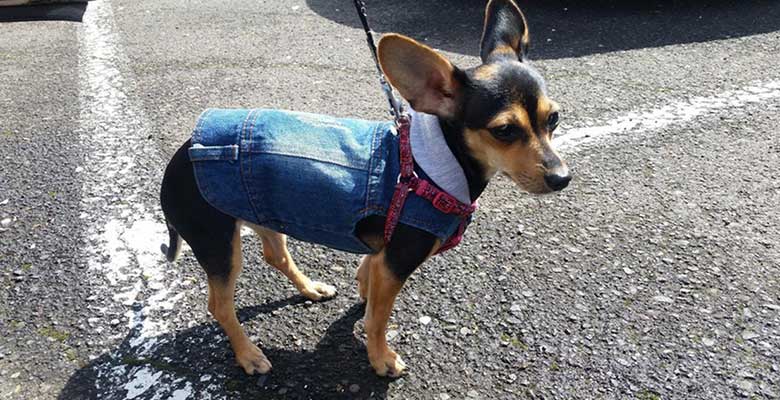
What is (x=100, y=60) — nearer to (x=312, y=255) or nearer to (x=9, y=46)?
(x=9, y=46)

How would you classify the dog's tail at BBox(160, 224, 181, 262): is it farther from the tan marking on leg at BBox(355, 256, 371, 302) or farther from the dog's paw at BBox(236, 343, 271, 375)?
the tan marking on leg at BBox(355, 256, 371, 302)

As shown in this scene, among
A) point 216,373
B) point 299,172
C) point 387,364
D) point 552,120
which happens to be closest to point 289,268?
point 216,373

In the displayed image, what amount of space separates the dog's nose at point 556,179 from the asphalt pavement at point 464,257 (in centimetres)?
96

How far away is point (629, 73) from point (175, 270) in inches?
171

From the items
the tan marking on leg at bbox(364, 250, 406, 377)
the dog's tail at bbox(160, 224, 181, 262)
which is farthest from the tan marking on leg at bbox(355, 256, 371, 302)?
the dog's tail at bbox(160, 224, 181, 262)

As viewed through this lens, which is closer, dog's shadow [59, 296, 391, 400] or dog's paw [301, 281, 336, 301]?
dog's shadow [59, 296, 391, 400]

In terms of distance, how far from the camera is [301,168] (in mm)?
2449

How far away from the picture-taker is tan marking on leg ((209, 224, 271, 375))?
275 centimetres

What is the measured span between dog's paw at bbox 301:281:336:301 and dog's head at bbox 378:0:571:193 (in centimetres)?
127

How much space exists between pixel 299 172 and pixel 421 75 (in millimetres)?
619

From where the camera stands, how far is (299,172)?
2453mm

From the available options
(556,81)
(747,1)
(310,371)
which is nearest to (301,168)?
(310,371)

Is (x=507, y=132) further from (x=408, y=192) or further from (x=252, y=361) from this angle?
(x=252, y=361)

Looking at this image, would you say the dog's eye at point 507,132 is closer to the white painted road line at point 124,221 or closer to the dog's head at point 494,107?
the dog's head at point 494,107
